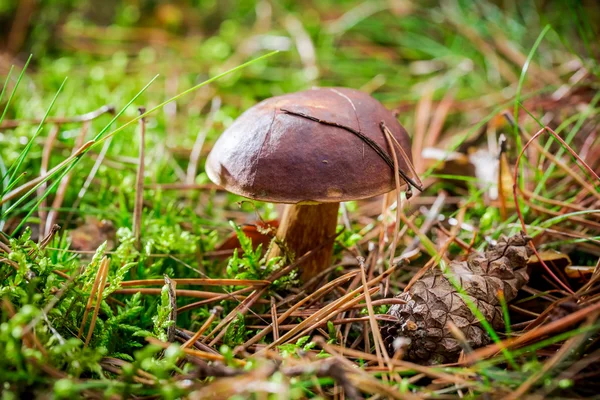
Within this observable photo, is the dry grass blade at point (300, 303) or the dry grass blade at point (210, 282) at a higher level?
the dry grass blade at point (210, 282)

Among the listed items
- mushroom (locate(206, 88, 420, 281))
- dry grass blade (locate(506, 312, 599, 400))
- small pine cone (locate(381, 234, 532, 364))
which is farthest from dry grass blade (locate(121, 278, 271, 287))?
dry grass blade (locate(506, 312, 599, 400))

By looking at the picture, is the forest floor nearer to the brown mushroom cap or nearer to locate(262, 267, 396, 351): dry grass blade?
locate(262, 267, 396, 351): dry grass blade

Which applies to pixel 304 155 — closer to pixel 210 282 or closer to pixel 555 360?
pixel 210 282

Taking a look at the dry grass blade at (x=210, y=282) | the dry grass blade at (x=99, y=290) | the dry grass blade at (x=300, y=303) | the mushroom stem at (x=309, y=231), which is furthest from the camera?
the mushroom stem at (x=309, y=231)

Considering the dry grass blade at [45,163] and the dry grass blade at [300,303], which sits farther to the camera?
the dry grass blade at [45,163]

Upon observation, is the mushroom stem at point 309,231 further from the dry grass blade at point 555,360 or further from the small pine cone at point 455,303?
the dry grass blade at point 555,360

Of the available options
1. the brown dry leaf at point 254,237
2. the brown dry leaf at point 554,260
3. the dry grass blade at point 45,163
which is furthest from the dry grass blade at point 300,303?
the dry grass blade at point 45,163

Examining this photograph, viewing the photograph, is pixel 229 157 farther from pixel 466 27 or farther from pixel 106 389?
pixel 466 27
